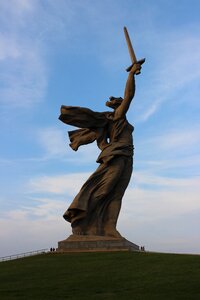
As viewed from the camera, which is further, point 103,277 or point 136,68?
point 136,68

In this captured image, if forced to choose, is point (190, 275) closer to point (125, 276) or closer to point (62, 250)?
point (125, 276)

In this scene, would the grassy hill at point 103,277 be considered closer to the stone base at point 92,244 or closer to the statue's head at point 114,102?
the stone base at point 92,244

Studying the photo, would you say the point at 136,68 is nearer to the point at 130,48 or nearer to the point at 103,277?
the point at 130,48

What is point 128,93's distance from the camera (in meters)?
17.9

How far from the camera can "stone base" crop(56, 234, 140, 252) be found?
16.5 metres

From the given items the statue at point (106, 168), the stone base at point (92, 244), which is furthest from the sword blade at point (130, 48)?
the stone base at point (92, 244)

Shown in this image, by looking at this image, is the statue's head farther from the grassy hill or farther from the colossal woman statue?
the grassy hill

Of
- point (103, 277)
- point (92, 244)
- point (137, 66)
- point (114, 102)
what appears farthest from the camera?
point (114, 102)

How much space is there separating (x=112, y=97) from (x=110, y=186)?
3.60 meters

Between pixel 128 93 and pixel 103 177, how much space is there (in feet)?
10.9

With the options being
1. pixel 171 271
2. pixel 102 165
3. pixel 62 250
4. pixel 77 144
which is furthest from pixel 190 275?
pixel 77 144

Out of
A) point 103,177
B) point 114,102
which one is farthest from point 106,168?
point 114,102

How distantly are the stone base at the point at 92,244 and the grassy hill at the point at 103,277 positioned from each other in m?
1.13

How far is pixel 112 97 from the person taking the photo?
1884 centimetres
